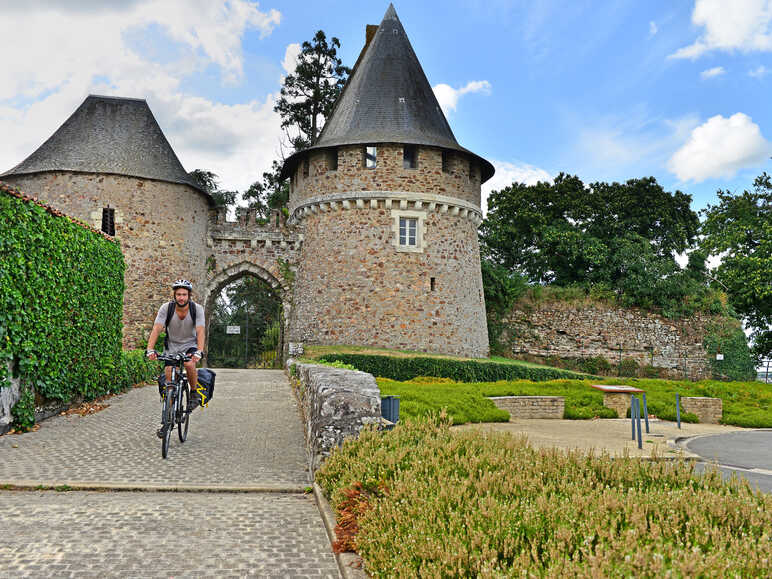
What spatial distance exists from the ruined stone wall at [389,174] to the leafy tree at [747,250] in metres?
14.9

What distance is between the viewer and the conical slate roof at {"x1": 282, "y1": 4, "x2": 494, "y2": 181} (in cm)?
2209

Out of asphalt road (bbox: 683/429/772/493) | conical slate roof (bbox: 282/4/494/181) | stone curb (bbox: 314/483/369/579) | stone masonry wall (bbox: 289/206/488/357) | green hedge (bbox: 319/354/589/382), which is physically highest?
conical slate roof (bbox: 282/4/494/181)

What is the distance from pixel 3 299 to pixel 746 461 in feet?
30.4

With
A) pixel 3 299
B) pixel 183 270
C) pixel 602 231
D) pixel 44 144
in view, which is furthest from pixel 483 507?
pixel 602 231

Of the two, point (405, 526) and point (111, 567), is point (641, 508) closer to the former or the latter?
point (405, 526)

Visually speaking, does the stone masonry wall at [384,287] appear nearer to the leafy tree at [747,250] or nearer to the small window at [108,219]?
the small window at [108,219]

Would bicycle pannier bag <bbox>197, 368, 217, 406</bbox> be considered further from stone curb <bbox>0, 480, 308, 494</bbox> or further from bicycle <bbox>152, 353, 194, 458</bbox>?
stone curb <bbox>0, 480, 308, 494</bbox>

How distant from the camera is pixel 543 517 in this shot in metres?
2.76

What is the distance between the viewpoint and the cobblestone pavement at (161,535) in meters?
3.34

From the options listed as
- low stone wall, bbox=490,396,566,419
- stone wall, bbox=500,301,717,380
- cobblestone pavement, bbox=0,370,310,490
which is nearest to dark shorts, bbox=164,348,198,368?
cobblestone pavement, bbox=0,370,310,490

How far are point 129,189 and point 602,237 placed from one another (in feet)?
76.0

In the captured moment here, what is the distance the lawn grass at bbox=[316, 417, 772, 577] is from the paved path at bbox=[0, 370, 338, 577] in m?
0.46

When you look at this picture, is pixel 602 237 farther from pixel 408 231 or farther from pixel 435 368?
pixel 435 368

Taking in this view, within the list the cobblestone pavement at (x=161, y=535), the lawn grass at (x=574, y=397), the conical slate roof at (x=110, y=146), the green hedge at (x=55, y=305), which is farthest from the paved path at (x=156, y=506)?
the conical slate roof at (x=110, y=146)
